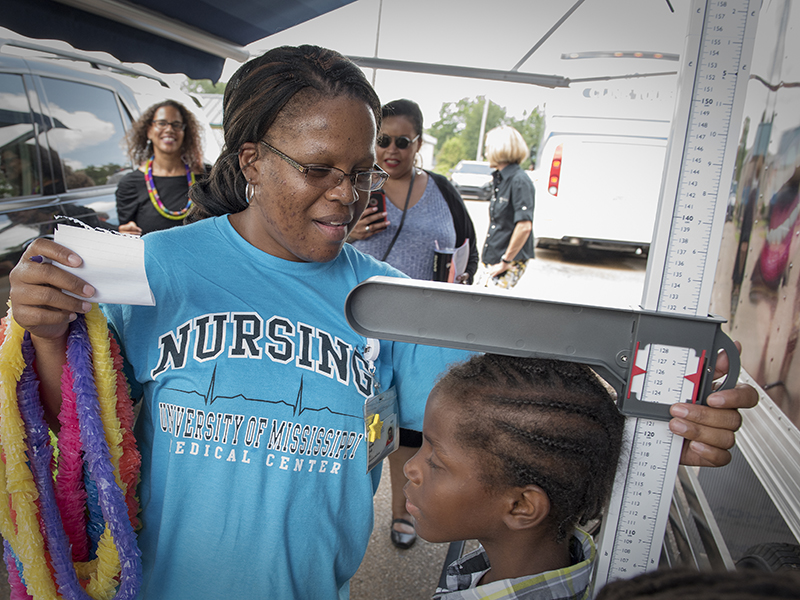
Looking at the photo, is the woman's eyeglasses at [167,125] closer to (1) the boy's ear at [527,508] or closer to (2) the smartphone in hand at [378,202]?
(2) the smartphone in hand at [378,202]

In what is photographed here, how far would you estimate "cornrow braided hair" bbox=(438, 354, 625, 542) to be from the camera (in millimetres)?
1143

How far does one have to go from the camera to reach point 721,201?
998mm

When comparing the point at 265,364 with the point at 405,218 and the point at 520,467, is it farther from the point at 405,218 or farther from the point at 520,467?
the point at 405,218

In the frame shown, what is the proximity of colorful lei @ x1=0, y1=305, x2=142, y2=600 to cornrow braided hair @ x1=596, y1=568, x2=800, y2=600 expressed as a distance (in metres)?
1.00

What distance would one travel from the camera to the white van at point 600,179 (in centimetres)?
867

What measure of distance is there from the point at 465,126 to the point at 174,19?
3448cm

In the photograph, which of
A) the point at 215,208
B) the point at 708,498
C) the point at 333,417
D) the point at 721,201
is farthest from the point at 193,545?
the point at 708,498

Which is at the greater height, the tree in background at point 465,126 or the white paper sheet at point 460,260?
the tree in background at point 465,126

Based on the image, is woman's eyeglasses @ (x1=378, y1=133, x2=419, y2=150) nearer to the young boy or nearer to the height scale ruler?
the young boy

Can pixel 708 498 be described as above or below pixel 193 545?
below

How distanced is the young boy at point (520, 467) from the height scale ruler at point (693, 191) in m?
0.12

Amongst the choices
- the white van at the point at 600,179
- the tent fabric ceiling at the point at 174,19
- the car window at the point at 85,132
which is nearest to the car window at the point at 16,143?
the car window at the point at 85,132

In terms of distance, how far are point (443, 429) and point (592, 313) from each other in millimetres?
477

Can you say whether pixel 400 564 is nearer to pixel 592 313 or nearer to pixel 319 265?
pixel 319 265
